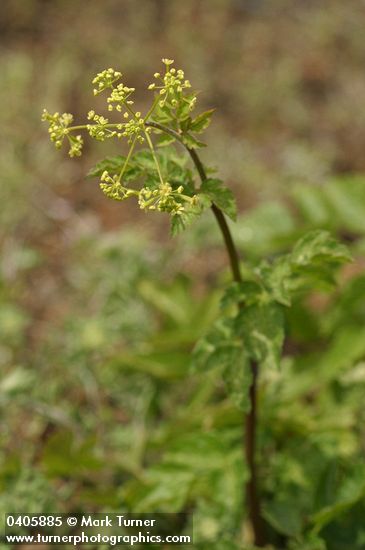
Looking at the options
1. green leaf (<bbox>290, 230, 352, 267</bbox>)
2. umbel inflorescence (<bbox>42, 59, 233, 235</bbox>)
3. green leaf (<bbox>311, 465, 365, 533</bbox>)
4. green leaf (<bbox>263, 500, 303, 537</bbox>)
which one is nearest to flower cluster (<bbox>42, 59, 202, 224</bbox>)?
umbel inflorescence (<bbox>42, 59, 233, 235</bbox>)

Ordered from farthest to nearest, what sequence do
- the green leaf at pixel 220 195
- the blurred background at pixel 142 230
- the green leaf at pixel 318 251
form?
the blurred background at pixel 142 230 < the green leaf at pixel 318 251 < the green leaf at pixel 220 195

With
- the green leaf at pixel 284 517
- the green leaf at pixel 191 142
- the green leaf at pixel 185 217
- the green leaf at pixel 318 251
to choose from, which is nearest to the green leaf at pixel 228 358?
the green leaf at pixel 318 251

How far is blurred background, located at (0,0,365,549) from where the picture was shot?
7.96 feet

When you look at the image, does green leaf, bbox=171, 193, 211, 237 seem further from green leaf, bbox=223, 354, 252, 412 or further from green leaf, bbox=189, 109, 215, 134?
green leaf, bbox=223, 354, 252, 412

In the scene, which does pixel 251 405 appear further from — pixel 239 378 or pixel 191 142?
pixel 191 142

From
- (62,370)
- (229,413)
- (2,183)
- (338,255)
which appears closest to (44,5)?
(2,183)

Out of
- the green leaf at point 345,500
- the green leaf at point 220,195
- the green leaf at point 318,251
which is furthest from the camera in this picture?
the green leaf at point 345,500

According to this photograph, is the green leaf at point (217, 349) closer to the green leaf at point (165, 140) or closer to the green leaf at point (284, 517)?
the green leaf at point (165, 140)

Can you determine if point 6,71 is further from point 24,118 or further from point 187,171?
point 187,171

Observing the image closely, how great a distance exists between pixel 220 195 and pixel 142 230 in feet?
7.16

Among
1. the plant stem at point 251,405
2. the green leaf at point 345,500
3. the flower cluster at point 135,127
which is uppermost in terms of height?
the flower cluster at point 135,127

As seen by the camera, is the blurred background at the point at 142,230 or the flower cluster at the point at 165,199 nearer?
the flower cluster at the point at 165,199

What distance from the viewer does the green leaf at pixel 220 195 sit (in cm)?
148

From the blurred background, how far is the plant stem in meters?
0.08
